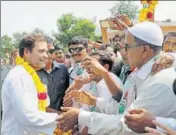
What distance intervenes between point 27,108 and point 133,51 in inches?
44.7

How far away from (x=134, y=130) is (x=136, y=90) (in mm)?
396

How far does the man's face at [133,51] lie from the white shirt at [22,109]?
1051 millimetres

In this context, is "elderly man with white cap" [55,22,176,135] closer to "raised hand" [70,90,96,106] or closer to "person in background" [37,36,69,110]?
"raised hand" [70,90,96,106]

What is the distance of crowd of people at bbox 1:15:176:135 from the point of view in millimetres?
2580

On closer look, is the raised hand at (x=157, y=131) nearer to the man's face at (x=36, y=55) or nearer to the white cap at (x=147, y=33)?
the white cap at (x=147, y=33)

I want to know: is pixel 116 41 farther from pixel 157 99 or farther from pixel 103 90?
pixel 157 99

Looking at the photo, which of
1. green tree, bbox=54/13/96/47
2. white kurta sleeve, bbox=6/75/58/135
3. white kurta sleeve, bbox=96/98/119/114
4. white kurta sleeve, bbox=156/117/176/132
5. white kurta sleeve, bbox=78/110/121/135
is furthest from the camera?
green tree, bbox=54/13/96/47

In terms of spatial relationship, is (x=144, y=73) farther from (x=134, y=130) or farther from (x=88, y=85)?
(x=88, y=85)

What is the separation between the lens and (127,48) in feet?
9.62

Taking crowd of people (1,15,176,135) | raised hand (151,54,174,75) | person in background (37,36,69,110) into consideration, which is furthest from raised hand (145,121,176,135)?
person in background (37,36,69,110)

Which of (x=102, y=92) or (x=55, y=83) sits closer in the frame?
(x=102, y=92)

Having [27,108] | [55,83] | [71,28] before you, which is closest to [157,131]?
[27,108]

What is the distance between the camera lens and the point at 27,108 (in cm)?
352

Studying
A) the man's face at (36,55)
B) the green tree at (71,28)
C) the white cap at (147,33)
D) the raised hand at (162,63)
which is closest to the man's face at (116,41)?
the man's face at (36,55)
